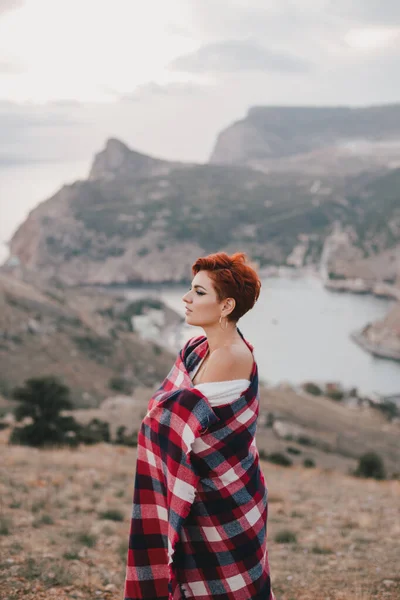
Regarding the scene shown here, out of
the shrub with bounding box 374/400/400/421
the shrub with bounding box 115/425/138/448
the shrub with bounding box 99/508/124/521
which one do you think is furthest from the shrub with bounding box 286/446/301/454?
the shrub with bounding box 374/400/400/421

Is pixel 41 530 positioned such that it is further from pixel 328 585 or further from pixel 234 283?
pixel 234 283

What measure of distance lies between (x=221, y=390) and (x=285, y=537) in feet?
13.7

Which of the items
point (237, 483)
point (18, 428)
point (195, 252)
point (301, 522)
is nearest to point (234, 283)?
point (237, 483)

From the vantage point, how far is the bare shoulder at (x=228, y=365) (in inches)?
117

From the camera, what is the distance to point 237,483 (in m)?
3.04

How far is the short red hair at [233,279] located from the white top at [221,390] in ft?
1.14

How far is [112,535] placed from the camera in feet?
20.3

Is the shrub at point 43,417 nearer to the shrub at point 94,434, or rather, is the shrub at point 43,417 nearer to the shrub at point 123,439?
the shrub at point 94,434

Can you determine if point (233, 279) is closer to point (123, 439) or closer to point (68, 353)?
point (123, 439)

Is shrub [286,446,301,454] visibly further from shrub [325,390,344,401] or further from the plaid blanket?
shrub [325,390,344,401]

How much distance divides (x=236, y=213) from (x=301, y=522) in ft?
590

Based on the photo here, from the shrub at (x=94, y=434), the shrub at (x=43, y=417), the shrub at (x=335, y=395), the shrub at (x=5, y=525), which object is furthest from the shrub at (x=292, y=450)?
the shrub at (x=335, y=395)

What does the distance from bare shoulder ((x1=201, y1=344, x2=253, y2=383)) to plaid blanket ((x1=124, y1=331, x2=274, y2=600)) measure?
88 millimetres

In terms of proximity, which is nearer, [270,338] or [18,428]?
[18,428]
